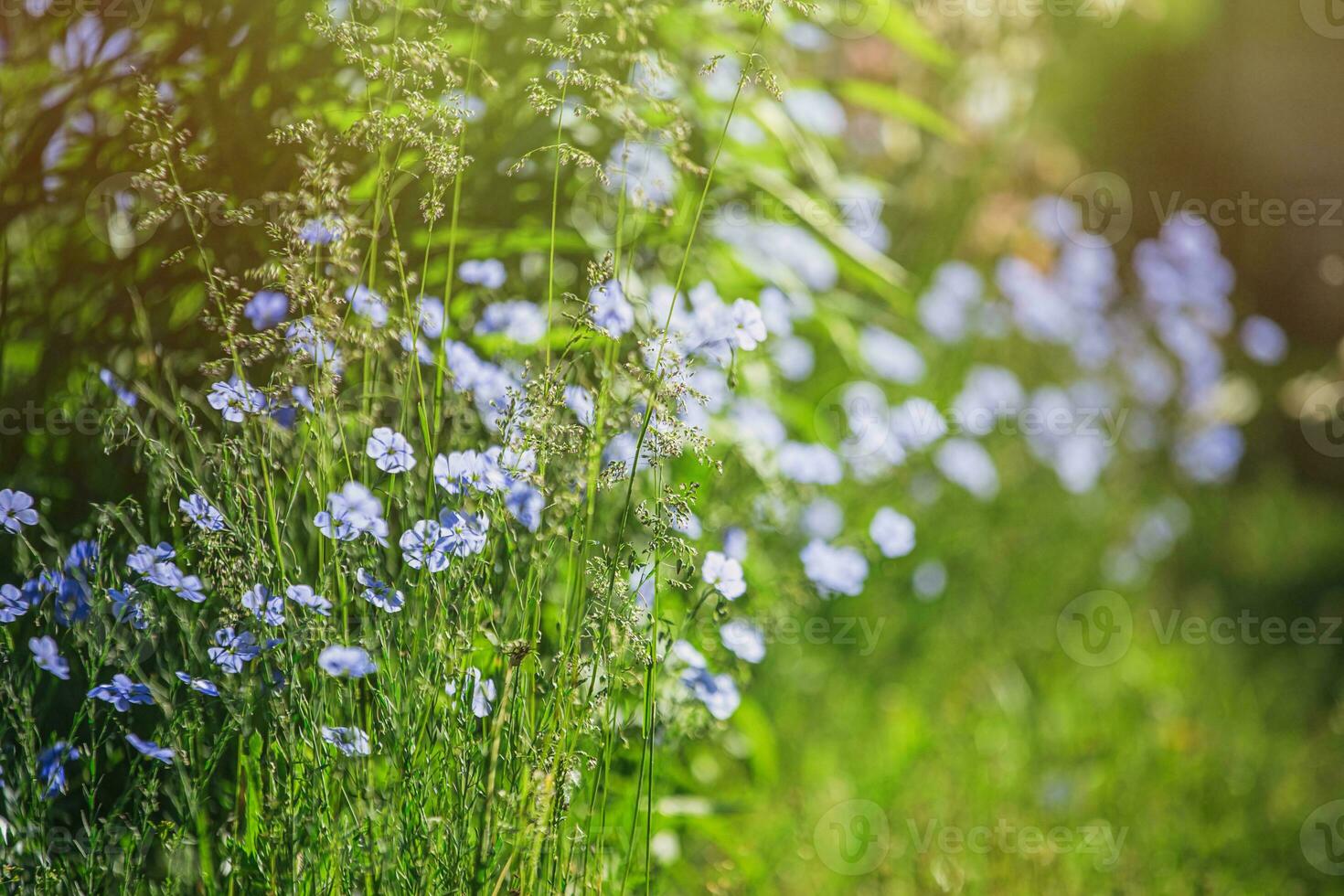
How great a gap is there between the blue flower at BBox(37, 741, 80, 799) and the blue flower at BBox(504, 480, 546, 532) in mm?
583

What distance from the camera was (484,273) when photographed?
1711 millimetres

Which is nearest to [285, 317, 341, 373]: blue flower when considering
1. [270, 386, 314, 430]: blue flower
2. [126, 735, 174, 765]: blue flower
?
[270, 386, 314, 430]: blue flower

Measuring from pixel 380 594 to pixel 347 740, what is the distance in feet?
0.55

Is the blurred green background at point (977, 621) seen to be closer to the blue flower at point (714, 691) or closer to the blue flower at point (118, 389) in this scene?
the blue flower at point (118, 389)

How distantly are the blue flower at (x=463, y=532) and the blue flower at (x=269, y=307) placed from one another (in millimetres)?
536

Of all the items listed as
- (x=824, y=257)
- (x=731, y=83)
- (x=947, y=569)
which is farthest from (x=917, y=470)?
(x=731, y=83)

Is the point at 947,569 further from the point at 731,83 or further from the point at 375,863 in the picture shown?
the point at 375,863

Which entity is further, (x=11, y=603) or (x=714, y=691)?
(x=714, y=691)

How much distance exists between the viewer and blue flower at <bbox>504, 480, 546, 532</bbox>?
1.39m

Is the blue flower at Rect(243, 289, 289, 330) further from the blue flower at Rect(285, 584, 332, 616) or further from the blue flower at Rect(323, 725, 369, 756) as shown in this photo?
the blue flower at Rect(323, 725, 369, 756)

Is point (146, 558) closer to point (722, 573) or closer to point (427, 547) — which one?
point (427, 547)

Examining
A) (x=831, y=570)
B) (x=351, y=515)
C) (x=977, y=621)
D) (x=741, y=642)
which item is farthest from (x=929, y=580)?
(x=351, y=515)

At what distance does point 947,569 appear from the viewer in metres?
3.19

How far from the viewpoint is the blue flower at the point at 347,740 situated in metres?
1.21
